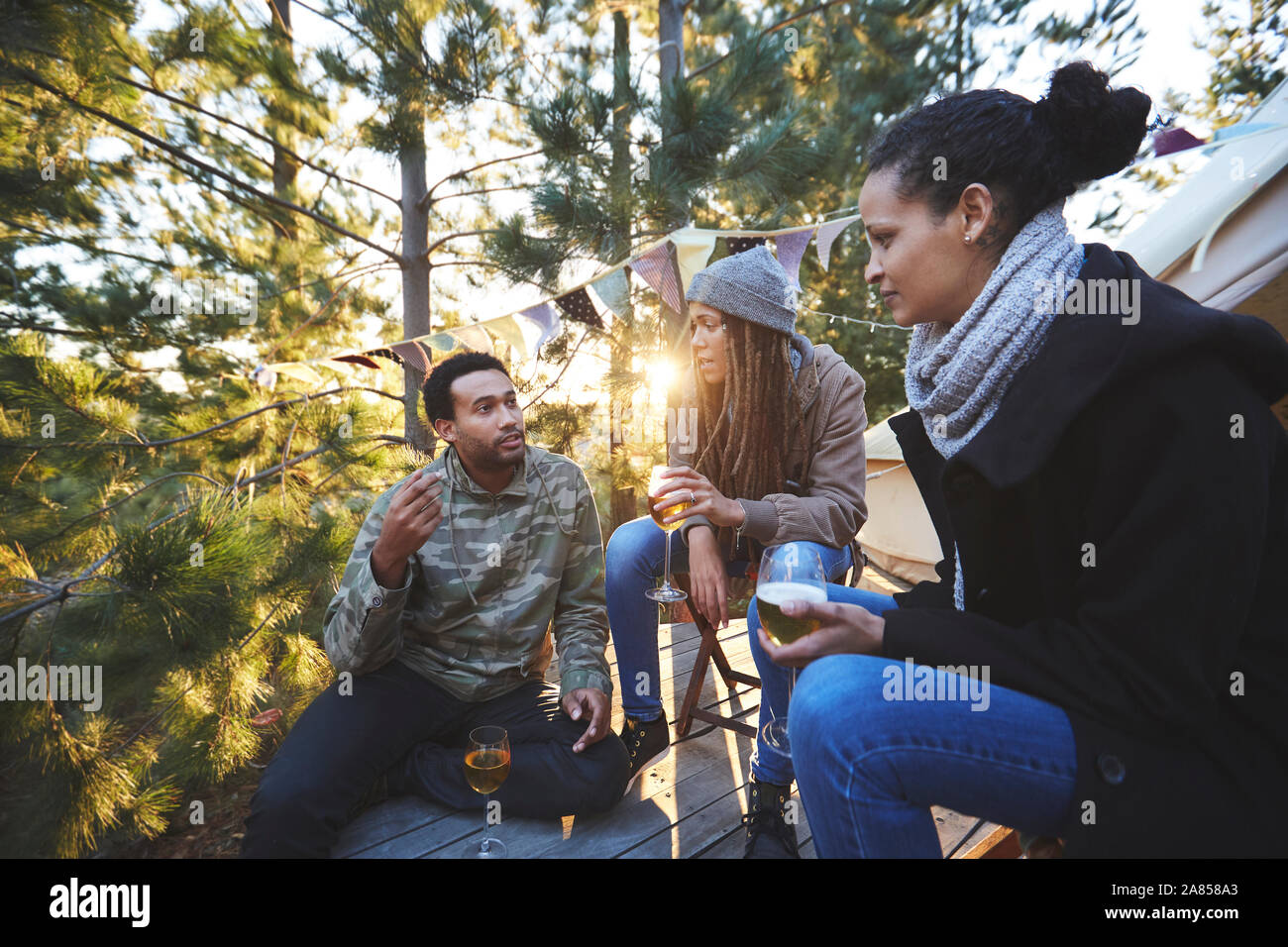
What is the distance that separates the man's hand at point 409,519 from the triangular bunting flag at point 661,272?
7.23ft

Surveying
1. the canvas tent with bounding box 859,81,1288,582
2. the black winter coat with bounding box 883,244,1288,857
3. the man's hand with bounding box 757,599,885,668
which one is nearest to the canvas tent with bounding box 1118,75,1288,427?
the canvas tent with bounding box 859,81,1288,582

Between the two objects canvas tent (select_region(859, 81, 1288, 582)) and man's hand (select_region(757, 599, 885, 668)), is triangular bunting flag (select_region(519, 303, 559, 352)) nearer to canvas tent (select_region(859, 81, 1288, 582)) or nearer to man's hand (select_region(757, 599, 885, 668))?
man's hand (select_region(757, 599, 885, 668))

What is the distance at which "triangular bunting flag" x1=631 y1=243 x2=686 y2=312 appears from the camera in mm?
3602

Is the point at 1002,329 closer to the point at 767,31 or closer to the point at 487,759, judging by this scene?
the point at 487,759

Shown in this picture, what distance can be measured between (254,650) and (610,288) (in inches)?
98.9

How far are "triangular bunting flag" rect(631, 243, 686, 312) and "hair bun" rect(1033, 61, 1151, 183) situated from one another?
100 inches

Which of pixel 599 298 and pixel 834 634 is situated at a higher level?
pixel 599 298

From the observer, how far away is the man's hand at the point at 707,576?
199 centimetres

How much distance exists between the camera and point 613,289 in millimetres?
3602

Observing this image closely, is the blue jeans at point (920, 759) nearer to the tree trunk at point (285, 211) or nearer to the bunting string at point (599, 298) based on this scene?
the bunting string at point (599, 298)

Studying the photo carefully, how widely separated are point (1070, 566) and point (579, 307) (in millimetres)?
3169

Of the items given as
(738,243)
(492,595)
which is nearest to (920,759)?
(492,595)

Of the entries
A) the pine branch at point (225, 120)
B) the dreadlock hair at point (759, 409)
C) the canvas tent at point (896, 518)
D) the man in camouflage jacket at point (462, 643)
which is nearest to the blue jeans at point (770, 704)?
the man in camouflage jacket at point (462, 643)

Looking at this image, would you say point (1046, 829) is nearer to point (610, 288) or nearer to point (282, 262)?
point (610, 288)
